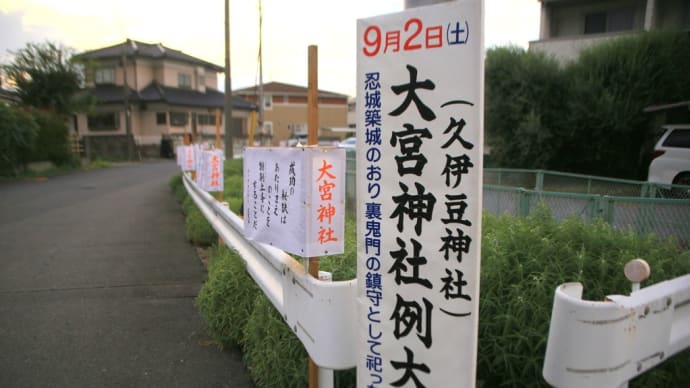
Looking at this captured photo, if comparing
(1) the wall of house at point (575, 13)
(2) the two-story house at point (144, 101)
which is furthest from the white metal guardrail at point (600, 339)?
(2) the two-story house at point (144, 101)

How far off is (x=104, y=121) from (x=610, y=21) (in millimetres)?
32838

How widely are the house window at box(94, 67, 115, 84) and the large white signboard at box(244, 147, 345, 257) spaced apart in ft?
129

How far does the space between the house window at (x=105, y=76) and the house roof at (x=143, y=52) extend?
114 centimetres

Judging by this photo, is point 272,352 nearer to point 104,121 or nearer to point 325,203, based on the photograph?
point 325,203

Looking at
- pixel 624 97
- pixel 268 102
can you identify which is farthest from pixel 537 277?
pixel 268 102

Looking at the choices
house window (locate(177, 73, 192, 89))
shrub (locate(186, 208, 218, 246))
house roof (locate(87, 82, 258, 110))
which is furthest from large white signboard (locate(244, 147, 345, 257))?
house window (locate(177, 73, 192, 89))

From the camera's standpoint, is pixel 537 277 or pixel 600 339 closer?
pixel 600 339

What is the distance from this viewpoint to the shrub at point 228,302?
367cm

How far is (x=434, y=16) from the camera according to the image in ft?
5.97

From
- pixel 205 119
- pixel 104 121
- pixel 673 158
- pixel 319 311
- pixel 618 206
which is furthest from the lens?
pixel 205 119

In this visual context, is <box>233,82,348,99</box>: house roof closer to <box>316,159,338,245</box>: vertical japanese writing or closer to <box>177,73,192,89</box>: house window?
<box>177,73,192,89</box>: house window

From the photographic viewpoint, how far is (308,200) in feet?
8.36

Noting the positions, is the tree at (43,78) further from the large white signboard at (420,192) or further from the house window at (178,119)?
the large white signboard at (420,192)

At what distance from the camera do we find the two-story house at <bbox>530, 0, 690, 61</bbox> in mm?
16688
